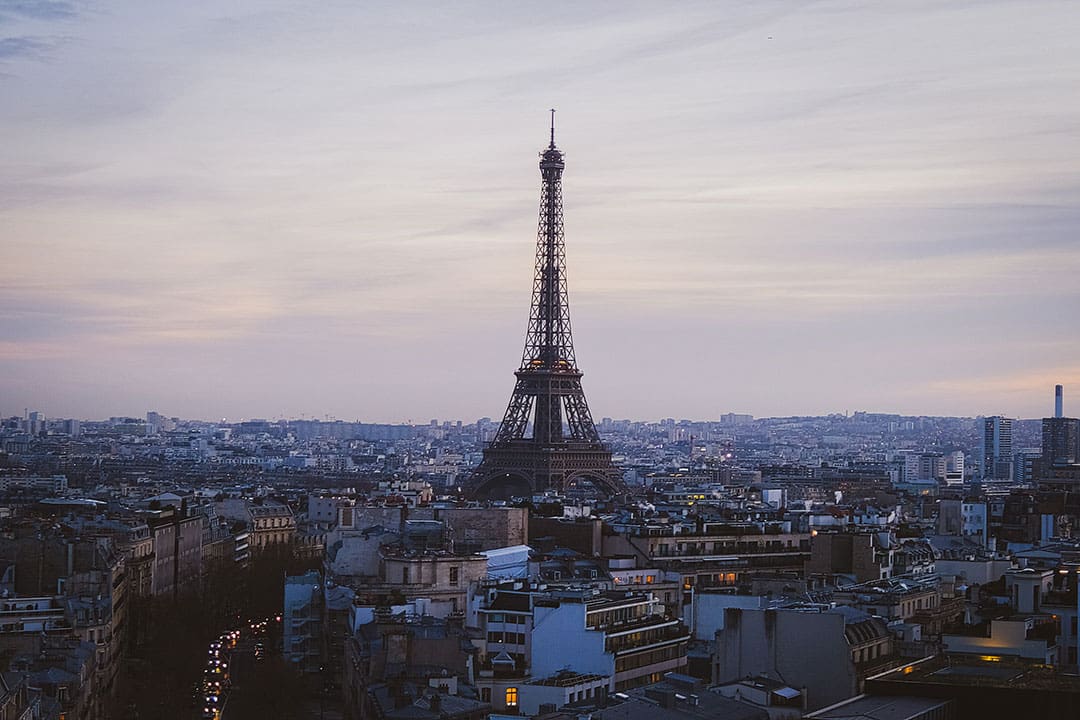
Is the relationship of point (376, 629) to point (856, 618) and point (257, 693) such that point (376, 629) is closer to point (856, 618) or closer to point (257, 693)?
point (257, 693)

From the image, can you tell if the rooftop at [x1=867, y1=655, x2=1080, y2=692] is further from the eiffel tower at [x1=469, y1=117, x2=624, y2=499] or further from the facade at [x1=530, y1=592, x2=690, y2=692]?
the eiffel tower at [x1=469, y1=117, x2=624, y2=499]

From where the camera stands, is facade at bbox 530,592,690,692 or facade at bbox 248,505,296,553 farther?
facade at bbox 248,505,296,553

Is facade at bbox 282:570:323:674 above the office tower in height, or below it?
below

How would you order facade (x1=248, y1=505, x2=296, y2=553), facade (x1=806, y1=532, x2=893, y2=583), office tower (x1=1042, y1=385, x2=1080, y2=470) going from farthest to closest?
1. office tower (x1=1042, y1=385, x2=1080, y2=470)
2. facade (x1=248, y1=505, x2=296, y2=553)
3. facade (x1=806, y1=532, x2=893, y2=583)

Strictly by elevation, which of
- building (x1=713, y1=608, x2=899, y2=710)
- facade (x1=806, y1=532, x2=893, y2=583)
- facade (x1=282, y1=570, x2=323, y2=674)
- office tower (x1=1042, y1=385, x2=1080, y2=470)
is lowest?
facade (x1=282, y1=570, x2=323, y2=674)

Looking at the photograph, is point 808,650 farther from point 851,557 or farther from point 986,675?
point 851,557

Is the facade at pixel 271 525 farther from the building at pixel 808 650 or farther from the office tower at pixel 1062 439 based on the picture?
the office tower at pixel 1062 439

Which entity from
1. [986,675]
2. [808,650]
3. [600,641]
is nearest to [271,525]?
[600,641]

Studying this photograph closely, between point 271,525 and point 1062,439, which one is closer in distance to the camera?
point 271,525

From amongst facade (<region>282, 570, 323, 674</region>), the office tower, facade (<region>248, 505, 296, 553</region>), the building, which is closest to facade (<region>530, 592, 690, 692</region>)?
the building

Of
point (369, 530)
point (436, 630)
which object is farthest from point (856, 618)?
point (369, 530)
